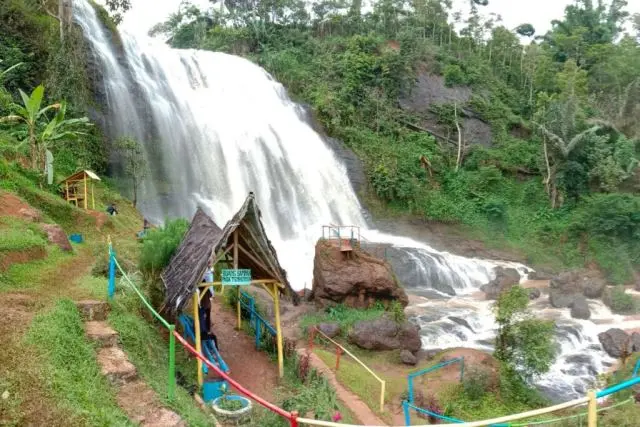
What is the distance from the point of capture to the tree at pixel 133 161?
20.1 m

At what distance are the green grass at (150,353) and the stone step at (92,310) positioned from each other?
Result: 0.14 m

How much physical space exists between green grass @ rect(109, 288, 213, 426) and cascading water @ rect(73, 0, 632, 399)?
1053 centimetres

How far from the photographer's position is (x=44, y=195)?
48.4ft

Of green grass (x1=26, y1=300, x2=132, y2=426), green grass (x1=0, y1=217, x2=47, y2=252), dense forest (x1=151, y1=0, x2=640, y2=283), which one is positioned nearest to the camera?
green grass (x1=26, y1=300, x2=132, y2=426)

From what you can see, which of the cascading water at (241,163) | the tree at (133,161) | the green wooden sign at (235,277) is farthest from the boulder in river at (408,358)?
the tree at (133,161)

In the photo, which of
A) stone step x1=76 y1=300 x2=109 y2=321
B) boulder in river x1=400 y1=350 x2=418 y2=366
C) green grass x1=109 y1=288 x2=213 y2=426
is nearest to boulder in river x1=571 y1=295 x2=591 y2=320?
boulder in river x1=400 y1=350 x2=418 y2=366

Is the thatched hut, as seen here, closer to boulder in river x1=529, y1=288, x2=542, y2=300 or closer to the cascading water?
the cascading water

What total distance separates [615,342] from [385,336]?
24.6 feet

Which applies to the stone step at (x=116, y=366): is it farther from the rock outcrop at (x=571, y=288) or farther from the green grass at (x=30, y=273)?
the rock outcrop at (x=571, y=288)

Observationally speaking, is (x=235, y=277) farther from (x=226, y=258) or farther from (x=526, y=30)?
(x=526, y=30)

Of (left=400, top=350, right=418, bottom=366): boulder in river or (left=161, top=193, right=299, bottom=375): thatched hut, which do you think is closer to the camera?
(left=161, top=193, right=299, bottom=375): thatched hut

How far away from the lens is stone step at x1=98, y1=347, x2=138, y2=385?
6.06 m

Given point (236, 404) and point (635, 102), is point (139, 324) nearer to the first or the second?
point (236, 404)

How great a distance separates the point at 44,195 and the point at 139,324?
8501mm
